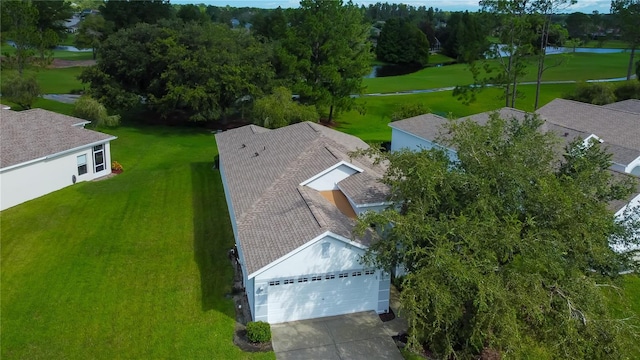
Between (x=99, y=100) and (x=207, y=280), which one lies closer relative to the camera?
(x=207, y=280)

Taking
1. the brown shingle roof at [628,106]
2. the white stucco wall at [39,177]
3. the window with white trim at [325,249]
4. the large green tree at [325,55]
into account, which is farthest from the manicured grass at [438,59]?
the window with white trim at [325,249]

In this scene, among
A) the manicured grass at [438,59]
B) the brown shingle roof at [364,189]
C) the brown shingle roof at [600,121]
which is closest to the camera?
the brown shingle roof at [364,189]

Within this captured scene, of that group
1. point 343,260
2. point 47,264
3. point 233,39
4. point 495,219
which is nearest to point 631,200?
point 495,219

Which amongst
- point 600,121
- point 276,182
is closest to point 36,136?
point 276,182

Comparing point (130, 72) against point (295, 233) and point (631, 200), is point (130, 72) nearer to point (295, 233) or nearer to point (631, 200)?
point (295, 233)

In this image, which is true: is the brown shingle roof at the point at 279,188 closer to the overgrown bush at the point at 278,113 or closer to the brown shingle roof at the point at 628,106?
the overgrown bush at the point at 278,113

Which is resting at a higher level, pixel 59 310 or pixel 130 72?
pixel 130 72

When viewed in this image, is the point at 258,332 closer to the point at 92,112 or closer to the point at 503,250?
the point at 503,250
